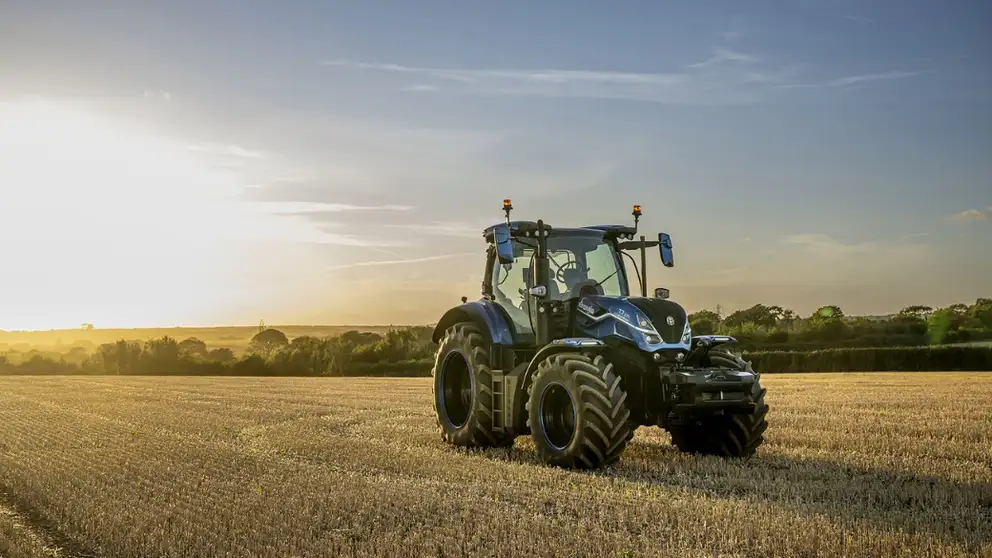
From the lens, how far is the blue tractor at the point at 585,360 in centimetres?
1032

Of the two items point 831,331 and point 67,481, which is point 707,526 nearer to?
point 67,481

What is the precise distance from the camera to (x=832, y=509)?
26.3ft

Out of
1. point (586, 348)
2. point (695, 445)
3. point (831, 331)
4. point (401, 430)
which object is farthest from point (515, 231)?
point (831, 331)

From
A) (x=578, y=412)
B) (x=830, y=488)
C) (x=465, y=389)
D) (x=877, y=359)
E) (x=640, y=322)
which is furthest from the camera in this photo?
(x=877, y=359)

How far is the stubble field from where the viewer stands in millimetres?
7078

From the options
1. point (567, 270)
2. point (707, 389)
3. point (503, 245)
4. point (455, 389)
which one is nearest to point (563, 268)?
point (567, 270)

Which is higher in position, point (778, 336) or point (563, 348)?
point (563, 348)

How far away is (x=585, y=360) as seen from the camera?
34.1 ft

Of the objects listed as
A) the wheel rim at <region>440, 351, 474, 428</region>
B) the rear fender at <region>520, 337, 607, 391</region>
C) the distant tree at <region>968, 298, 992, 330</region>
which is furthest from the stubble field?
the distant tree at <region>968, 298, 992, 330</region>

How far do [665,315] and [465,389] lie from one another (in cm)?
380

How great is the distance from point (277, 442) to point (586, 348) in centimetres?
534

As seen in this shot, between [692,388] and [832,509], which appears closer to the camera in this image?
[832,509]

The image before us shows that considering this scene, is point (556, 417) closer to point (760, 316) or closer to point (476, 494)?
point (476, 494)

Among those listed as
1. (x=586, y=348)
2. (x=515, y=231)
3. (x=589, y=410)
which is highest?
(x=515, y=231)
